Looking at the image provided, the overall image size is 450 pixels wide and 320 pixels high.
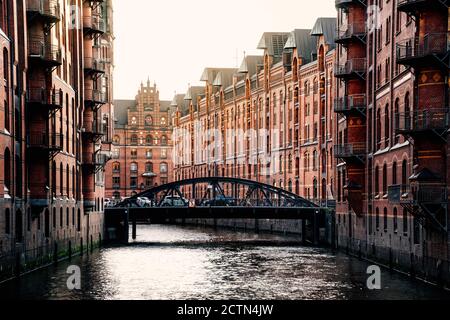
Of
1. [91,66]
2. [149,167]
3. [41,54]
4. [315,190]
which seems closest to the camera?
[41,54]

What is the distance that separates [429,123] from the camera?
39.5m

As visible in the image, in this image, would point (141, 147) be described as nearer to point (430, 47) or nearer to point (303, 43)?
point (303, 43)

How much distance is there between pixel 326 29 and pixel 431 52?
45.8m

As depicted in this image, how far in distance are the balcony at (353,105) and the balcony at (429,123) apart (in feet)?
52.9

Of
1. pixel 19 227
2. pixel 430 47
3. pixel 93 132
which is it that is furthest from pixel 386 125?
pixel 93 132

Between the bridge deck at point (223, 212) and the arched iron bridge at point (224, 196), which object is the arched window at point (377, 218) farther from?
the bridge deck at point (223, 212)

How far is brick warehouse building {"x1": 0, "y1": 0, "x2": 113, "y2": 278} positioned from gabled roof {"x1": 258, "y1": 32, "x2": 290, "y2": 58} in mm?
36979

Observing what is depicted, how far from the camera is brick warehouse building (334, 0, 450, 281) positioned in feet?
130

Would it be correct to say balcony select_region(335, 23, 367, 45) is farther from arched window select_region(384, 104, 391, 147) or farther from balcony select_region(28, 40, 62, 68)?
balcony select_region(28, 40, 62, 68)

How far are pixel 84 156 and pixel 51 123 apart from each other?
1377 cm

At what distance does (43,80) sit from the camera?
48.0 metres

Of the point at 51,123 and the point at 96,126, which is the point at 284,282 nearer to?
the point at 51,123

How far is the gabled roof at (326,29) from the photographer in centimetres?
8356
